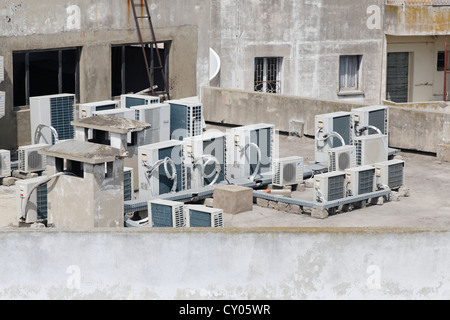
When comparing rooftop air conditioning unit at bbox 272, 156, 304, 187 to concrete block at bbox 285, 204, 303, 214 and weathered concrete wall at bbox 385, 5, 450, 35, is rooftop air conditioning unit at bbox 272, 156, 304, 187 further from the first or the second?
weathered concrete wall at bbox 385, 5, 450, 35

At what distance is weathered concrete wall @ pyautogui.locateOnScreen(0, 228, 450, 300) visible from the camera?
43.5 feet

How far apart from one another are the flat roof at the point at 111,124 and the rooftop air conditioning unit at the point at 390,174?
4754 mm

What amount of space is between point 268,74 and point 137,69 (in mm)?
5127

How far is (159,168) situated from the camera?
62.6 feet

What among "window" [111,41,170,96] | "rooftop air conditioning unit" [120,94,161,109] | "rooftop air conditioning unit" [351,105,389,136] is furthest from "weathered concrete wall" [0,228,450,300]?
"window" [111,41,170,96]

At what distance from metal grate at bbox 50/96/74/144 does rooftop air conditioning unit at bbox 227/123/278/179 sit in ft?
14.8

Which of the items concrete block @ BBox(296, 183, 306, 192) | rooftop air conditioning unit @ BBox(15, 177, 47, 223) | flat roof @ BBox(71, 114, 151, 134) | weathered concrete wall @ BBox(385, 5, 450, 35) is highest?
A: weathered concrete wall @ BBox(385, 5, 450, 35)

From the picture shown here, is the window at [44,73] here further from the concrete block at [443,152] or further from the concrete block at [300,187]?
the concrete block at [443,152]

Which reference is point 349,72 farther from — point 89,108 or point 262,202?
point 262,202

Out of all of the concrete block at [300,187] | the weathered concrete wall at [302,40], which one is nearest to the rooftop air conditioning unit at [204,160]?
the concrete block at [300,187]

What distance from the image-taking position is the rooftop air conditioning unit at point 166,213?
17.0 meters

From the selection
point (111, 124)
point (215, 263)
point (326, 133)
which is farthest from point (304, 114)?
point (215, 263)

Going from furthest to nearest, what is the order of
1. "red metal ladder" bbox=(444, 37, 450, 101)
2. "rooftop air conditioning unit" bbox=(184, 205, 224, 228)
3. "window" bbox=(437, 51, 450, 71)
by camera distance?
"window" bbox=(437, 51, 450, 71) → "red metal ladder" bbox=(444, 37, 450, 101) → "rooftop air conditioning unit" bbox=(184, 205, 224, 228)
